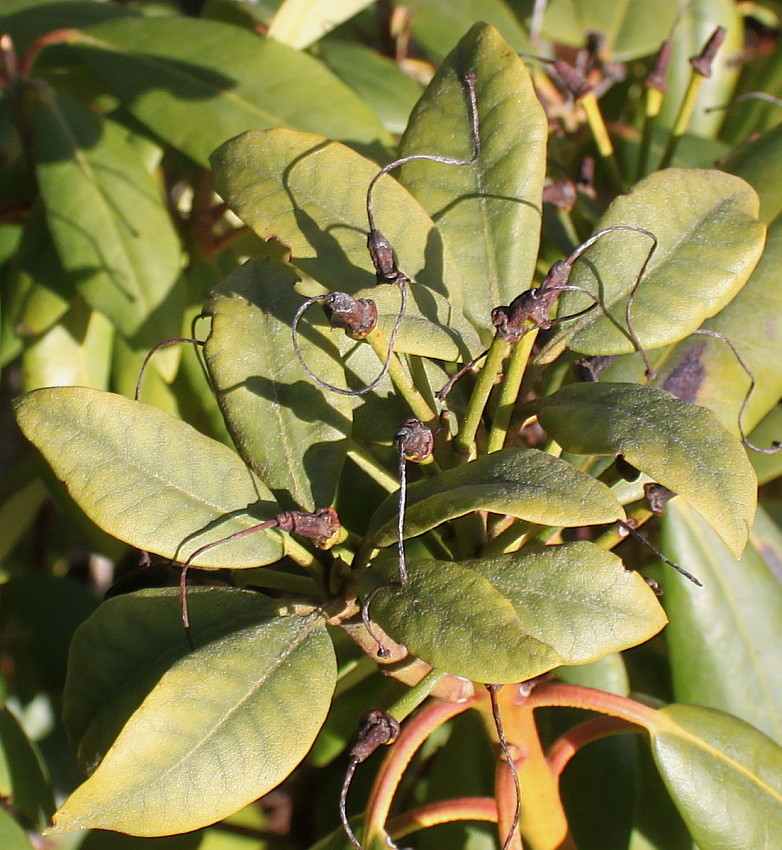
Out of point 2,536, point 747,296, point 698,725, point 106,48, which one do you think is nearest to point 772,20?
point 747,296

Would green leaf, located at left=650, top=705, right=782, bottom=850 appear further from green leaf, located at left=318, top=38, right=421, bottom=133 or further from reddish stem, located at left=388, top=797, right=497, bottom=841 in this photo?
green leaf, located at left=318, top=38, right=421, bottom=133

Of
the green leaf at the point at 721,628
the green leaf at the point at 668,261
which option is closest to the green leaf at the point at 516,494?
the green leaf at the point at 668,261

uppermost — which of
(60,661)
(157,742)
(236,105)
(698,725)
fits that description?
(236,105)

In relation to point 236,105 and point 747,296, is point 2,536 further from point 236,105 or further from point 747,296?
point 747,296

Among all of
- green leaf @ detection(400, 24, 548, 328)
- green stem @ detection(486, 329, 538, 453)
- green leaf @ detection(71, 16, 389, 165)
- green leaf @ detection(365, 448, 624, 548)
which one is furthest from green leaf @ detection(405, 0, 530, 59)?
green leaf @ detection(365, 448, 624, 548)

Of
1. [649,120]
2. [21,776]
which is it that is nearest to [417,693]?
[21,776]

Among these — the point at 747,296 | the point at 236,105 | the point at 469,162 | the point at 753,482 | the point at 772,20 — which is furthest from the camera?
the point at 772,20
